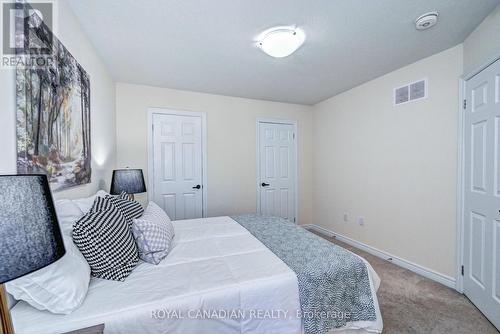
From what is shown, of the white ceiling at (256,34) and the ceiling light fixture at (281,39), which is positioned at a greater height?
the white ceiling at (256,34)

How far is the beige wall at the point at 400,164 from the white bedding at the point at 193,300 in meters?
1.37

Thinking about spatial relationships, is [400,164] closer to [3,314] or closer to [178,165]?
[178,165]

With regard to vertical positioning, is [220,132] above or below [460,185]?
above

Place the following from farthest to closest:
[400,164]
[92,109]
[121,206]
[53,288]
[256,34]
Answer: [400,164] → [92,109] → [256,34] → [121,206] → [53,288]

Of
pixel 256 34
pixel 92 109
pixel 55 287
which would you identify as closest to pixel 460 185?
A: pixel 256 34

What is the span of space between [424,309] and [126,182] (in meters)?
2.98

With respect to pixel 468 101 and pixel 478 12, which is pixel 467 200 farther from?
pixel 478 12

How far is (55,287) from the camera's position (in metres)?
0.92

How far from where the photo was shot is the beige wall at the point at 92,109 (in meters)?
0.93

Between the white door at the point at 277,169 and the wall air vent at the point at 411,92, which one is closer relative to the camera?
the wall air vent at the point at 411,92

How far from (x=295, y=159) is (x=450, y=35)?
2539 millimetres

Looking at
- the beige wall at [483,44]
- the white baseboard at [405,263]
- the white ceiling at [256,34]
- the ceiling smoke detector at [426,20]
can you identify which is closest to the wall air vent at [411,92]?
the white ceiling at [256,34]

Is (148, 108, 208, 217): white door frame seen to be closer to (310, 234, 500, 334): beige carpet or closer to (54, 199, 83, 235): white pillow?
(54, 199, 83, 235): white pillow

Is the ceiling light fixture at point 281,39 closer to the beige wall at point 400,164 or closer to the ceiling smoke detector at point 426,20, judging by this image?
the ceiling smoke detector at point 426,20
